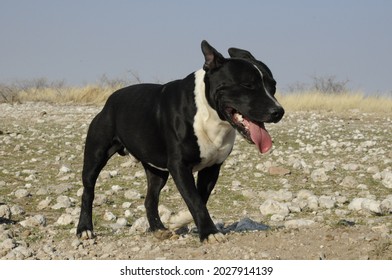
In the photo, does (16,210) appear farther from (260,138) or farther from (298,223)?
(260,138)

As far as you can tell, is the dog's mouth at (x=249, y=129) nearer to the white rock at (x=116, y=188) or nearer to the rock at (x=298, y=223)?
the rock at (x=298, y=223)

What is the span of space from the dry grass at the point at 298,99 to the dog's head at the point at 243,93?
57.0ft

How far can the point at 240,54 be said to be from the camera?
20.0ft

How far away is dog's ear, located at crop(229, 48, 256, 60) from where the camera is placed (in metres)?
6.05

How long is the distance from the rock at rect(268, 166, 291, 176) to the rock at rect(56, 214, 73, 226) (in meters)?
3.78

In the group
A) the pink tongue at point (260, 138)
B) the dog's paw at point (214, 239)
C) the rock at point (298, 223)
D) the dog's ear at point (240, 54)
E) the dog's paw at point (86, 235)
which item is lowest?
the dog's paw at point (86, 235)

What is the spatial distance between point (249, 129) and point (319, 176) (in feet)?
14.5

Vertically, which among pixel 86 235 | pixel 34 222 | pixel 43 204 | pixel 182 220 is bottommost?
pixel 43 204

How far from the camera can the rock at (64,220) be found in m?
7.43

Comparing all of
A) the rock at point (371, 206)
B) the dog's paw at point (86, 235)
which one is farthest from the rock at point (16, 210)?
the rock at point (371, 206)

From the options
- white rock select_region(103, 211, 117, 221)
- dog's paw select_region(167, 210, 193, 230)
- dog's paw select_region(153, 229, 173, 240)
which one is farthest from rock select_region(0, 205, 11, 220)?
dog's paw select_region(153, 229, 173, 240)

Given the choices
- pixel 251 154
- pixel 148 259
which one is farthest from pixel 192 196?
pixel 251 154

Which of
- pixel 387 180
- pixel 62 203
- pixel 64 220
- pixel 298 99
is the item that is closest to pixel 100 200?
pixel 62 203

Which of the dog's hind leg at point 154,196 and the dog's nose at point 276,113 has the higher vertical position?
the dog's nose at point 276,113
